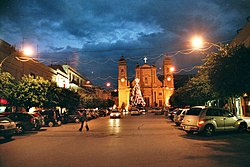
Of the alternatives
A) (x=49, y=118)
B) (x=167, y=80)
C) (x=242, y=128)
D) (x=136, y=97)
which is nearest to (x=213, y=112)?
(x=242, y=128)

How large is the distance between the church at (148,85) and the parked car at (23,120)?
83.3m

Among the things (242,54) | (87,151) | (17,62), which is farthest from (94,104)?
(87,151)

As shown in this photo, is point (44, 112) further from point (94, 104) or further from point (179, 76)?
point (179, 76)

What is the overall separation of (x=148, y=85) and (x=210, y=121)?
301 ft

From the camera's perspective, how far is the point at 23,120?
64.0ft

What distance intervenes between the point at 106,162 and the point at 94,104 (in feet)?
195

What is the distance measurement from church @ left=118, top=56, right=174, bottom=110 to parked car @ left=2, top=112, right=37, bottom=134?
83.3 m

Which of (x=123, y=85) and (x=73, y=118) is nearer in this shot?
(x=73, y=118)

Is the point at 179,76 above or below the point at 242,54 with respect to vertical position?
above

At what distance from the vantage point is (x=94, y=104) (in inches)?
2665

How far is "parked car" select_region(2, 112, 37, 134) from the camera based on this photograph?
19.2 metres

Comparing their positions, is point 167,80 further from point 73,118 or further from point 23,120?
point 23,120

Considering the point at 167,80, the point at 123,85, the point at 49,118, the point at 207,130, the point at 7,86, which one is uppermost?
the point at 167,80

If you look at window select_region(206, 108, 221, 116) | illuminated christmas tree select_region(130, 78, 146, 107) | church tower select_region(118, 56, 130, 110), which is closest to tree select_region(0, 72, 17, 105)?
window select_region(206, 108, 221, 116)
